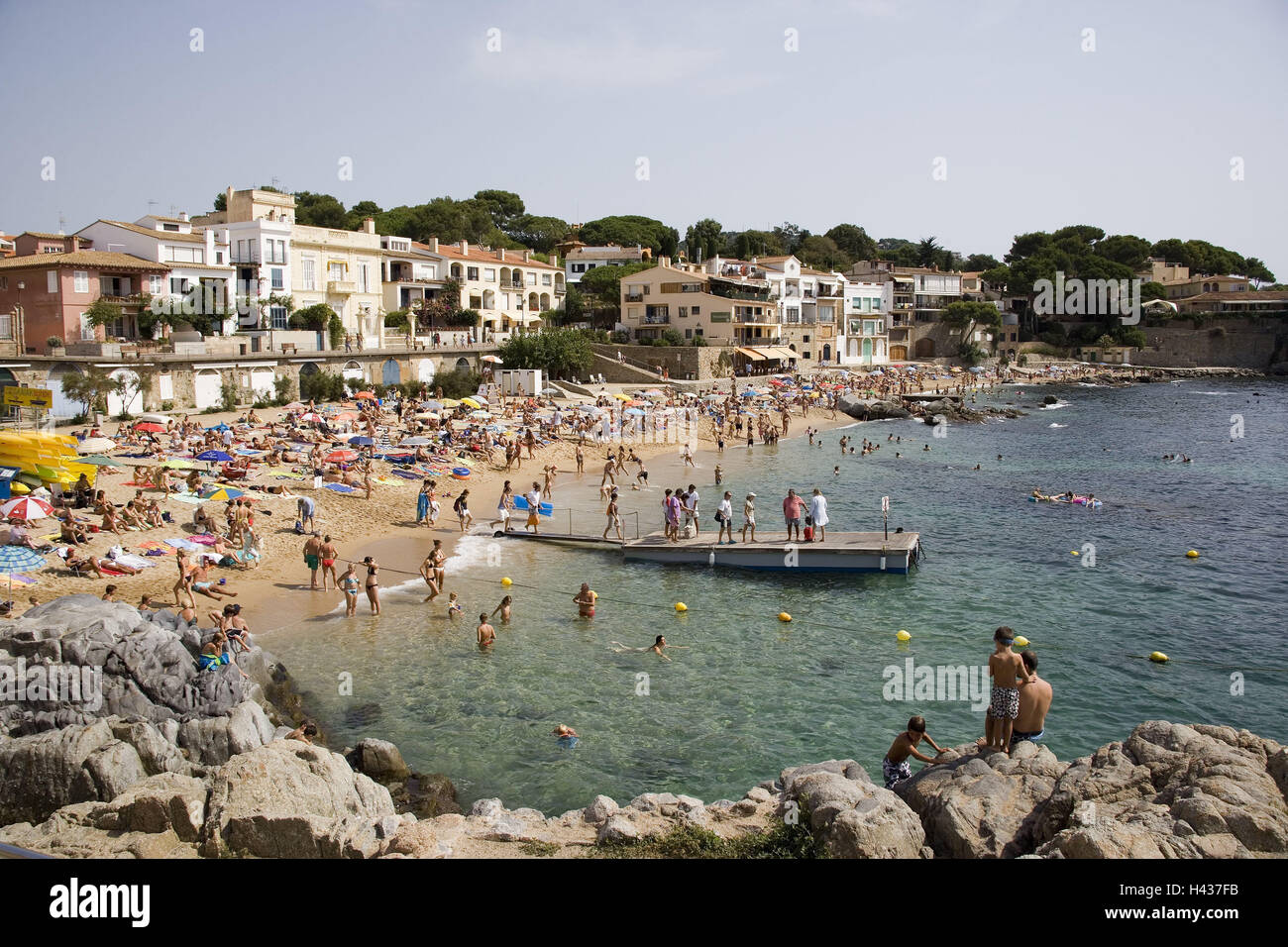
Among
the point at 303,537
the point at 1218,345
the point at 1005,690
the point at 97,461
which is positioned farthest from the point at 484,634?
the point at 1218,345

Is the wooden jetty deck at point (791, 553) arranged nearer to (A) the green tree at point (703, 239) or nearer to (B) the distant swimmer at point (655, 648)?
(B) the distant swimmer at point (655, 648)

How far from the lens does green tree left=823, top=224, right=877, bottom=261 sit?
447ft

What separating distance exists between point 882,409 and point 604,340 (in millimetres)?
22001

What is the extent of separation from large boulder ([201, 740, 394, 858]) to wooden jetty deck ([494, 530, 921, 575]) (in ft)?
44.2

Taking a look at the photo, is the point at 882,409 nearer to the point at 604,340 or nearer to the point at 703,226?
the point at 604,340

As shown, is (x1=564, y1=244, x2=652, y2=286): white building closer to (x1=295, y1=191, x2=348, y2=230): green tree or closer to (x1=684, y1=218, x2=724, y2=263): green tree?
(x1=684, y1=218, x2=724, y2=263): green tree

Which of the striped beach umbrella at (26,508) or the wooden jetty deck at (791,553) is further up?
the striped beach umbrella at (26,508)

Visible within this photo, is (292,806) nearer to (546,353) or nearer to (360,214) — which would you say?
(546,353)

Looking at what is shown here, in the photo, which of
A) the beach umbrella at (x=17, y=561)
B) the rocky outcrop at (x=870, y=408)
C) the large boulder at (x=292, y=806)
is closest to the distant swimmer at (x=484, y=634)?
the large boulder at (x=292, y=806)

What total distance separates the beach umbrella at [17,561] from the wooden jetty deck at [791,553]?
42.3 feet

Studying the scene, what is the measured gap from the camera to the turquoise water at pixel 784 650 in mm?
13430

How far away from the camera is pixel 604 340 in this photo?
231 ft

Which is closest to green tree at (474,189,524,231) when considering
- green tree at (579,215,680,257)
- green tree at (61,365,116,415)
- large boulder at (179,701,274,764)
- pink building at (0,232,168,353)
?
green tree at (579,215,680,257)
